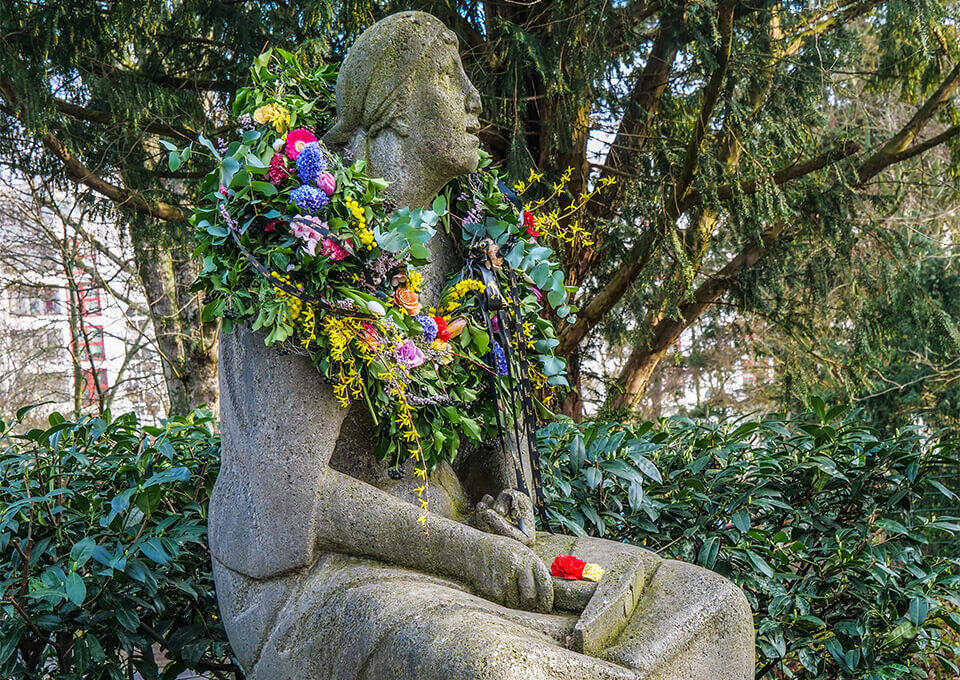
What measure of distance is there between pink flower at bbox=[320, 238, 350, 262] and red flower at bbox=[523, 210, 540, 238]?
2.67 ft

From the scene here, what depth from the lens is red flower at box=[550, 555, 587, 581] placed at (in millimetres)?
2182

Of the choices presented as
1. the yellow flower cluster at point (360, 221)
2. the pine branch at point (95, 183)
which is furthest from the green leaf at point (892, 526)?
the pine branch at point (95, 183)

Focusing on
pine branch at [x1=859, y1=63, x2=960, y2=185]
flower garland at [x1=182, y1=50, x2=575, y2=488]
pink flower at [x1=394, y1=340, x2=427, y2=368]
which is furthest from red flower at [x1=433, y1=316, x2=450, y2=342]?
pine branch at [x1=859, y1=63, x2=960, y2=185]

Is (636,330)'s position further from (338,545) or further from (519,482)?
(338,545)

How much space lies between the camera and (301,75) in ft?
8.77

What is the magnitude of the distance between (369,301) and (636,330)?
5.30 m

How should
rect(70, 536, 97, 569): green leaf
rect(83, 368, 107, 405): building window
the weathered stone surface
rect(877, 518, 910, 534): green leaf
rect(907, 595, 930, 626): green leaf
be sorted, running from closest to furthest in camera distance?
the weathered stone surface, rect(70, 536, 97, 569): green leaf, rect(907, 595, 930, 626): green leaf, rect(877, 518, 910, 534): green leaf, rect(83, 368, 107, 405): building window

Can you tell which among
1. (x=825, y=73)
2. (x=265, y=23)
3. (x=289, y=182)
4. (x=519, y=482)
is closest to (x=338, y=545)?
(x=519, y=482)

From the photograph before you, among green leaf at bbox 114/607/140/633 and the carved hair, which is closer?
the carved hair

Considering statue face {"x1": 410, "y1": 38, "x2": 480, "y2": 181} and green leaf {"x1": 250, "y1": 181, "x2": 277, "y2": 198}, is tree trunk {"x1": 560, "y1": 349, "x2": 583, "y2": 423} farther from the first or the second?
green leaf {"x1": 250, "y1": 181, "x2": 277, "y2": 198}

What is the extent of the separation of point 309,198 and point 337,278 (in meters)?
0.22

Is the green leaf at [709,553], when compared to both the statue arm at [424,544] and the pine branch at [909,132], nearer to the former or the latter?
the statue arm at [424,544]

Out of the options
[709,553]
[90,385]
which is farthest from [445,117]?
[90,385]

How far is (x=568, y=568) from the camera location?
2195 millimetres
